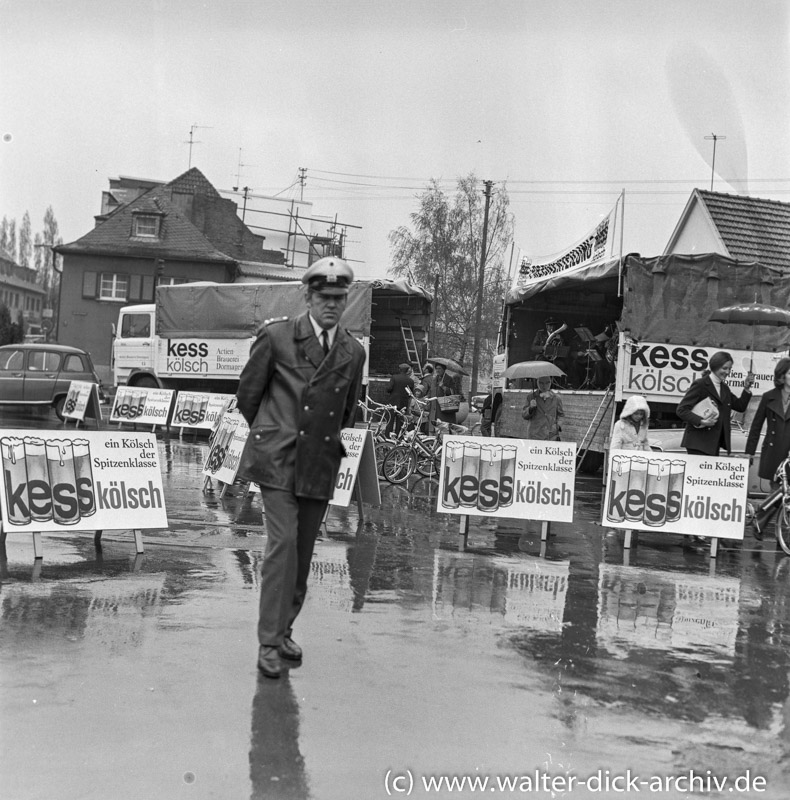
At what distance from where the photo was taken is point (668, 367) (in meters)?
Answer: 15.7

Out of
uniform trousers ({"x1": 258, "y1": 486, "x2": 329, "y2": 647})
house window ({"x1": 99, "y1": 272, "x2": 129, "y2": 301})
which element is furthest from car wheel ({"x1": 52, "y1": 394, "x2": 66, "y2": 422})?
house window ({"x1": 99, "y1": 272, "x2": 129, "y2": 301})

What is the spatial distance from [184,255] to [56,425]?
31.8m

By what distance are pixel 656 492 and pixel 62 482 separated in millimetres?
5560

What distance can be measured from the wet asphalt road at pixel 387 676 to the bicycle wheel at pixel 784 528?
3.40 ft

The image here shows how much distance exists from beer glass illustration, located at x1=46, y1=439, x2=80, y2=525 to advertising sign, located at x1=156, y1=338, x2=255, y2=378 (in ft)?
50.1

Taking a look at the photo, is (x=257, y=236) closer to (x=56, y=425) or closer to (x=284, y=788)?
(x=56, y=425)

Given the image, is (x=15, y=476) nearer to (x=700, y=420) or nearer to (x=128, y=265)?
(x=700, y=420)

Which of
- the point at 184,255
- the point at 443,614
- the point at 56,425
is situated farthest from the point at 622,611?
the point at 184,255

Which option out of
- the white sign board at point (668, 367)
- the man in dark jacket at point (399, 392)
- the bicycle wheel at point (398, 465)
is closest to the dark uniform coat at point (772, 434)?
the white sign board at point (668, 367)

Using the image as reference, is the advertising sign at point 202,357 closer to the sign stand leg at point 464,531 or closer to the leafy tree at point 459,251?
the sign stand leg at point 464,531

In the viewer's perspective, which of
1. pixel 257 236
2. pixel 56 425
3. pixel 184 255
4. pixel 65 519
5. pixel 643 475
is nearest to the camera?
pixel 65 519

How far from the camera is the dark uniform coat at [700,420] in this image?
420 inches

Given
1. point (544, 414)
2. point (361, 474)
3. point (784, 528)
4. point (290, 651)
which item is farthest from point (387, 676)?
point (544, 414)

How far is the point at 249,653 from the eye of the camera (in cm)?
542
